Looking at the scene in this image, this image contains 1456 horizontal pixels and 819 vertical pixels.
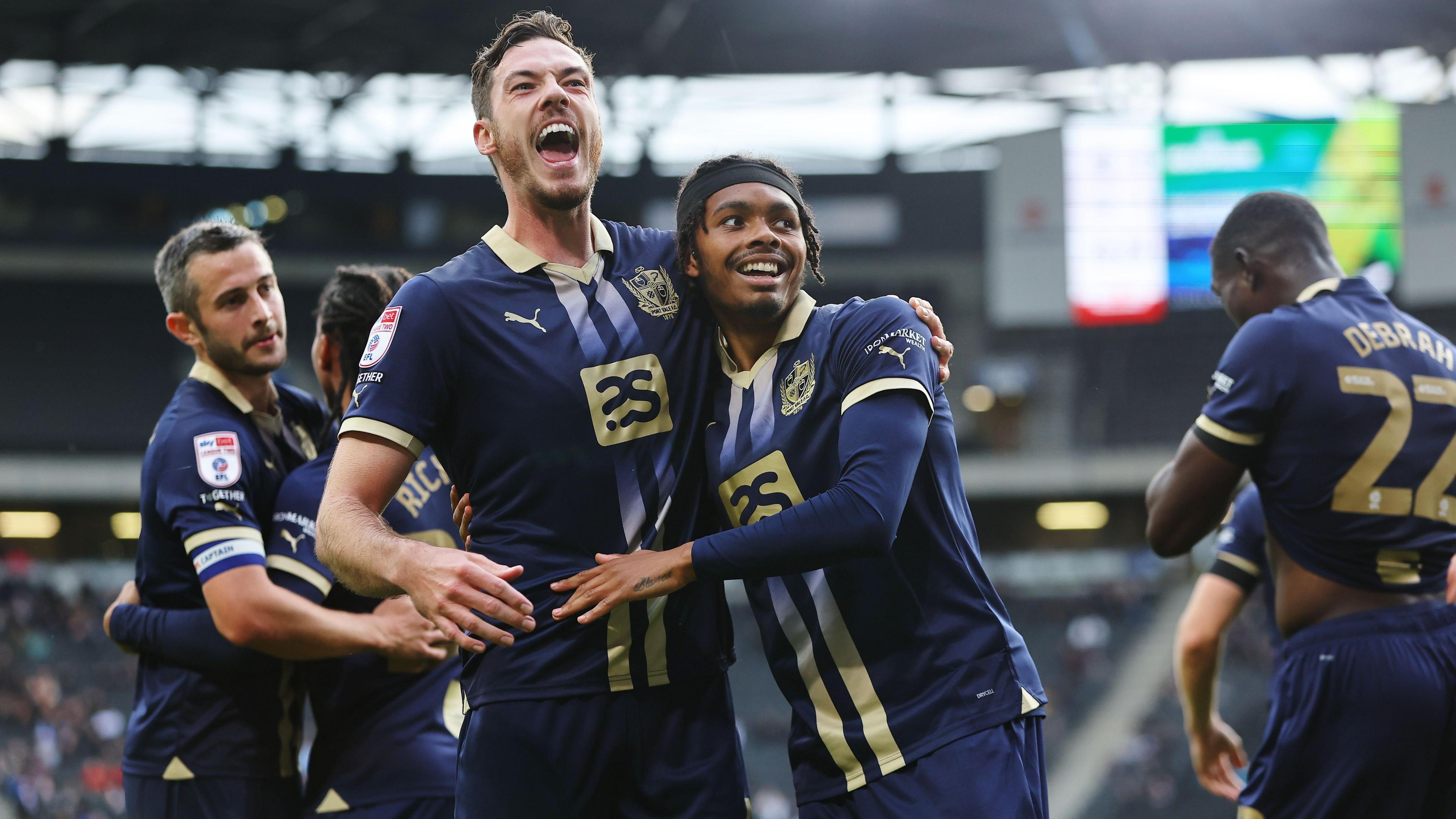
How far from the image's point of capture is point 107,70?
24.3 metres

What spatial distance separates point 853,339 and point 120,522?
27.2 meters

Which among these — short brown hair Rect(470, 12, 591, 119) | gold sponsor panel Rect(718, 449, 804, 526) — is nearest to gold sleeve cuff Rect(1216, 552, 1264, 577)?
gold sponsor panel Rect(718, 449, 804, 526)

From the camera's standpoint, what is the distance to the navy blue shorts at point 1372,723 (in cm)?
362

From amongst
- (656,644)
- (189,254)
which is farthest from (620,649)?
(189,254)

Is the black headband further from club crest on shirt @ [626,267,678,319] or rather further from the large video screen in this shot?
the large video screen

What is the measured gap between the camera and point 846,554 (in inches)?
104

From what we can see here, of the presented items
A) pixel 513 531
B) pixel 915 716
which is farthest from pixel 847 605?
pixel 513 531

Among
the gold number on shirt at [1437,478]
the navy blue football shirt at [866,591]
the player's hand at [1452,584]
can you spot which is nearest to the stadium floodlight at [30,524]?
the navy blue football shirt at [866,591]

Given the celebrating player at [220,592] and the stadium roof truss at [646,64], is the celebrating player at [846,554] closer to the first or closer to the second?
the celebrating player at [220,592]

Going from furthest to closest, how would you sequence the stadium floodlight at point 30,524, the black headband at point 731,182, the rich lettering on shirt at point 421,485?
the stadium floodlight at point 30,524
the rich lettering on shirt at point 421,485
the black headband at point 731,182

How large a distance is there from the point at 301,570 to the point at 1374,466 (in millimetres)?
3284

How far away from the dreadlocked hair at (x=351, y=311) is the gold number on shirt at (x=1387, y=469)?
3060 mm

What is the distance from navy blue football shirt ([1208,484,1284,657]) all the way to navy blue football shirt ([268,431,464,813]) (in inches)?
121

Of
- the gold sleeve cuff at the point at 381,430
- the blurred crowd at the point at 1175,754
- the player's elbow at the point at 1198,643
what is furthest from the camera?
the blurred crowd at the point at 1175,754
